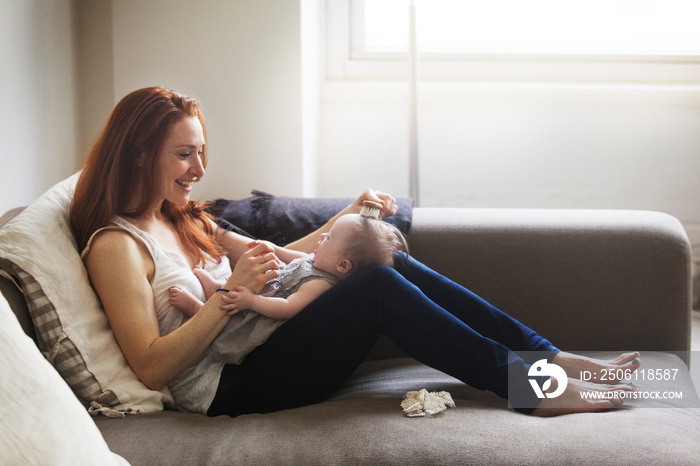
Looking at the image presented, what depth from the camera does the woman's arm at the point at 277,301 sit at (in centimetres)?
156

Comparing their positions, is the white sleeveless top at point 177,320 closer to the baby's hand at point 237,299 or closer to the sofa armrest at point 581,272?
the baby's hand at point 237,299

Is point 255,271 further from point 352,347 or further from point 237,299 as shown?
point 352,347

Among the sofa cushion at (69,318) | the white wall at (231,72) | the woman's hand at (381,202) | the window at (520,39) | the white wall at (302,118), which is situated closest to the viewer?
the sofa cushion at (69,318)

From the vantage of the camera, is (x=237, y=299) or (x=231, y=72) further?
(x=231, y=72)

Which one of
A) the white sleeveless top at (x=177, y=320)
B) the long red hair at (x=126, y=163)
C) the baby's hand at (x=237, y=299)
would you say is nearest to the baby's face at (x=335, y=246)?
the baby's hand at (x=237, y=299)

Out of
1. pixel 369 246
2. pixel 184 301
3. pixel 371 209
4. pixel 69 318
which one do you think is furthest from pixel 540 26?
pixel 69 318

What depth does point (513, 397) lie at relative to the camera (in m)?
1.54

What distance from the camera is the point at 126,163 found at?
5.45 ft

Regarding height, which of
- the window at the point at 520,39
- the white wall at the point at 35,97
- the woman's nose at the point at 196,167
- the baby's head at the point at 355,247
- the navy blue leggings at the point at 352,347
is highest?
the window at the point at 520,39

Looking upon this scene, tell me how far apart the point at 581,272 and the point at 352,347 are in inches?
31.3

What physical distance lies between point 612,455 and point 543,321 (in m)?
0.72

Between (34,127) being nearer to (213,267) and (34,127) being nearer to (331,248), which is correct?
(213,267)

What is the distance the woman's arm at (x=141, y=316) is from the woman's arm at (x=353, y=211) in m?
0.38

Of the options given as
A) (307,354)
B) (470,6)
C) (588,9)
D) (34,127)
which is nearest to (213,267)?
(307,354)
